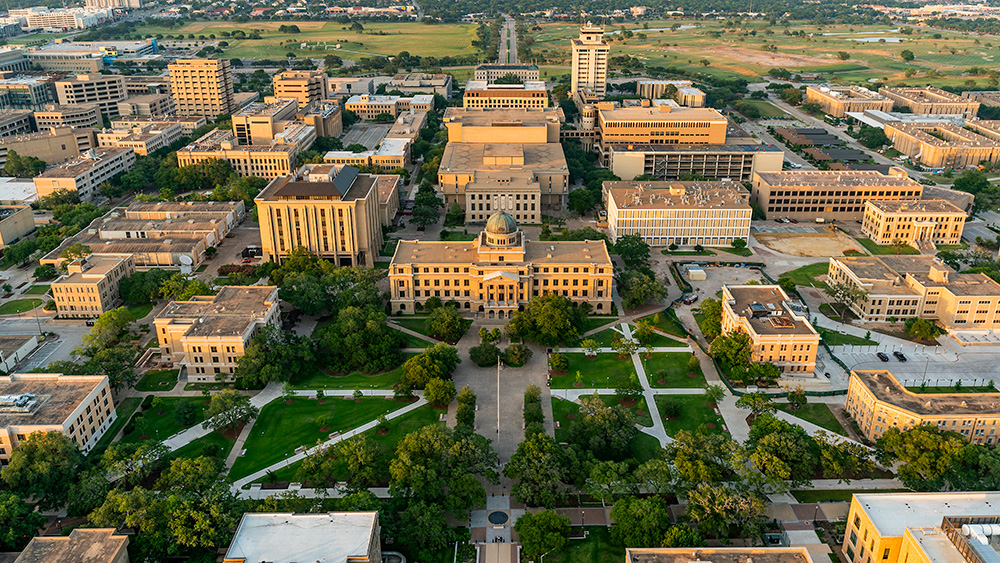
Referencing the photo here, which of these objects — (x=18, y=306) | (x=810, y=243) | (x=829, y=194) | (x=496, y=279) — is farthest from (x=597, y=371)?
(x=18, y=306)

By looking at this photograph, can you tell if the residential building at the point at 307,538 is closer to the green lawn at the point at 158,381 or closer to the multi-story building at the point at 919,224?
the green lawn at the point at 158,381

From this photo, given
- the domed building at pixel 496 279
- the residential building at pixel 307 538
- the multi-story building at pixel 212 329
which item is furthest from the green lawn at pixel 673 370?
the multi-story building at pixel 212 329

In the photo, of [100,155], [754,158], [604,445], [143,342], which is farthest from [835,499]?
[100,155]

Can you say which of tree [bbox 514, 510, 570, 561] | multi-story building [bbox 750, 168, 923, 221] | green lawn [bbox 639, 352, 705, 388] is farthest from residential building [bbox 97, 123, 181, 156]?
tree [bbox 514, 510, 570, 561]

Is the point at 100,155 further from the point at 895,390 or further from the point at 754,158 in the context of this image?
the point at 895,390

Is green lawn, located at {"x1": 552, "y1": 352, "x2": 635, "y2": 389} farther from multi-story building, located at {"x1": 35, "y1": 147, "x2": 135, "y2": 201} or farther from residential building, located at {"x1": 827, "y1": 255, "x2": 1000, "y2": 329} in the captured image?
multi-story building, located at {"x1": 35, "y1": 147, "x2": 135, "y2": 201}
